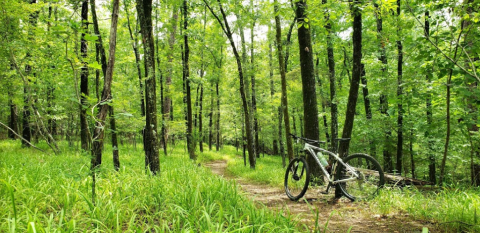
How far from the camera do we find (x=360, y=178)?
409 centimetres

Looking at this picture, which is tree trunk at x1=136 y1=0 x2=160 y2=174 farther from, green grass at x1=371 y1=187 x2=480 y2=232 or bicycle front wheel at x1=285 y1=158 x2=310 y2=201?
green grass at x1=371 y1=187 x2=480 y2=232

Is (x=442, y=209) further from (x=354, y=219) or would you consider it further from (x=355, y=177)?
(x=355, y=177)

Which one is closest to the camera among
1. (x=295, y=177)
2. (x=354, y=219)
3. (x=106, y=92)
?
(x=106, y=92)

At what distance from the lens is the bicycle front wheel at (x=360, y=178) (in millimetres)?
4031

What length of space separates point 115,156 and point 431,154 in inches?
425

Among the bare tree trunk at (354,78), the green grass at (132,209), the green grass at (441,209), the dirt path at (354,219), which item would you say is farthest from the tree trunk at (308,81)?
Answer: the green grass at (132,209)

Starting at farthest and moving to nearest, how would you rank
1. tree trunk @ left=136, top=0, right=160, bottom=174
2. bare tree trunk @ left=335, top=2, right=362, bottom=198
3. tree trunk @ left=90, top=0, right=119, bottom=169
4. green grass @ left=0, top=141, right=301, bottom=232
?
tree trunk @ left=136, top=0, right=160, bottom=174 < bare tree trunk @ left=335, top=2, right=362, bottom=198 < tree trunk @ left=90, top=0, right=119, bottom=169 < green grass @ left=0, top=141, right=301, bottom=232

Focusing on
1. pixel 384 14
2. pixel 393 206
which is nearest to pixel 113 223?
pixel 393 206

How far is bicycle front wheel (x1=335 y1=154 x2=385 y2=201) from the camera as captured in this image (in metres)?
4.03

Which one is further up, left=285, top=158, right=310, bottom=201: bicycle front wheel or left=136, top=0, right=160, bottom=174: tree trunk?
left=136, top=0, right=160, bottom=174: tree trunk

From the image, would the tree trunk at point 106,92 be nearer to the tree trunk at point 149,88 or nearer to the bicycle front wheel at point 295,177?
the tree trunk at point 149,88

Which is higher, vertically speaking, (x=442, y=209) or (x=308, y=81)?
(x=308, y=81)

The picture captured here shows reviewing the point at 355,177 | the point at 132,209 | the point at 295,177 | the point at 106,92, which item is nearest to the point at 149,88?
the point at 106,92

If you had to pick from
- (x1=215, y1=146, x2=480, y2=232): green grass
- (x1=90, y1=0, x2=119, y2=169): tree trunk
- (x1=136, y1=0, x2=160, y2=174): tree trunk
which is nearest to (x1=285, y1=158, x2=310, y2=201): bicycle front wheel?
(x1=215, y1=146, x2=480, y2=232): green grass
